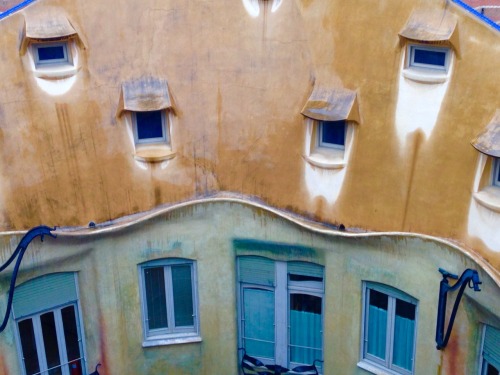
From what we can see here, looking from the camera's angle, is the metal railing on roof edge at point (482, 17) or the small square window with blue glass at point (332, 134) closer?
the metal railing on roof edge at point (482, 17)

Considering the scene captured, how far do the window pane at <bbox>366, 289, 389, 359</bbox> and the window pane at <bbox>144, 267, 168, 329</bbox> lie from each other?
5.25m

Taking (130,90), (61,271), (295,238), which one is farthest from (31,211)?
(295,238)

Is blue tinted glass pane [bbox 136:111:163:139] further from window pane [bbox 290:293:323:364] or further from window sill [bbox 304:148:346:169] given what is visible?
window pane [bbox 290:293:323:364]

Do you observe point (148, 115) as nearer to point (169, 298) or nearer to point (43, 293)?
point (169, 298)

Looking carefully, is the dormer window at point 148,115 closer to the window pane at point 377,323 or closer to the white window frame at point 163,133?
the white window frame at point 163,133

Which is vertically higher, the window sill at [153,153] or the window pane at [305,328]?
the window sill at [153,153]

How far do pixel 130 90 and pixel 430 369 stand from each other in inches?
361

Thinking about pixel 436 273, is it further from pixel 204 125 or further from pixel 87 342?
pixel 87 342

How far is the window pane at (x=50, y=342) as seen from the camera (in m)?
17.2

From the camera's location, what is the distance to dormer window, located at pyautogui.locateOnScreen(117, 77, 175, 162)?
633 inches

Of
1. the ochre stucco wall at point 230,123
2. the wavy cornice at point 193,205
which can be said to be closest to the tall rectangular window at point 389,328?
the wavy cornice at point 193,205

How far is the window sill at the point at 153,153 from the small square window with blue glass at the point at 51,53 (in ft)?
8.63

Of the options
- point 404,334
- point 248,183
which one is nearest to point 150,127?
point 248,183

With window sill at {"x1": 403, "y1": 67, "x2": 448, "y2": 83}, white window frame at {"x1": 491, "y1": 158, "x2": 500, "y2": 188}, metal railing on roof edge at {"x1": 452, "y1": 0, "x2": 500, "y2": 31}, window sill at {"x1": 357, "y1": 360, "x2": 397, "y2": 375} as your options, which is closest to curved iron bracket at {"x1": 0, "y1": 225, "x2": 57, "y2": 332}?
window sill at {"x1": 357, "y1": 360, "x2": 397, "y2": 375}
